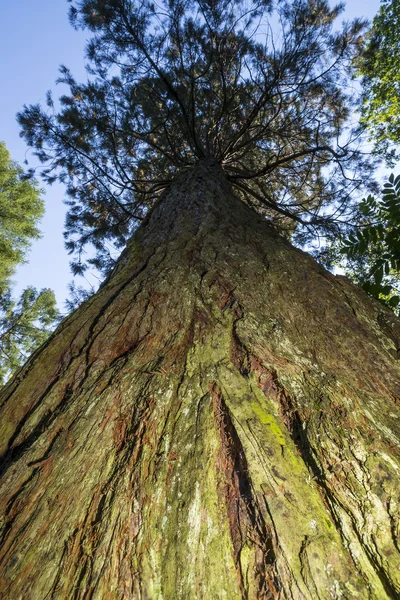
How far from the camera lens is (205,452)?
0.99 metres

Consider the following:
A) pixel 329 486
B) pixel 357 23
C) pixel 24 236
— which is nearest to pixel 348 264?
pixel 357 23

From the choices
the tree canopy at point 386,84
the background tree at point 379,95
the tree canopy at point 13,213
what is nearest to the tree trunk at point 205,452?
the background tree at point 379,95

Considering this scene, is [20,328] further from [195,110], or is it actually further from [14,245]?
[195,110]

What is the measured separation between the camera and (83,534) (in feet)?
2.72

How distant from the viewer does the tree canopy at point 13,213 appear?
34.7 feet

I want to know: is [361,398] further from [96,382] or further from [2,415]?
[2,415]

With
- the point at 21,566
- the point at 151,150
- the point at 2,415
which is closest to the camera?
the point at 21,566

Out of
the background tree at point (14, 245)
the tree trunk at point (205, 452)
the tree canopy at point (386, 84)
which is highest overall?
the tree canopy at point (386, 84)

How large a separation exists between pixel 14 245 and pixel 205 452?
11.8 m

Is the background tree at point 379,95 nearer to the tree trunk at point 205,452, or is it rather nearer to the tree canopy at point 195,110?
the tree canopy at point 195,110

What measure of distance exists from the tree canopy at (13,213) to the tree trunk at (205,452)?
10425 mm

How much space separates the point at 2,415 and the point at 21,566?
2.30 feet

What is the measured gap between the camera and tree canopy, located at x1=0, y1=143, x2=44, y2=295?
34.7 ft

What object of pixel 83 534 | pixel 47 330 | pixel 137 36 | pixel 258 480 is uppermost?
pixel 137 36
